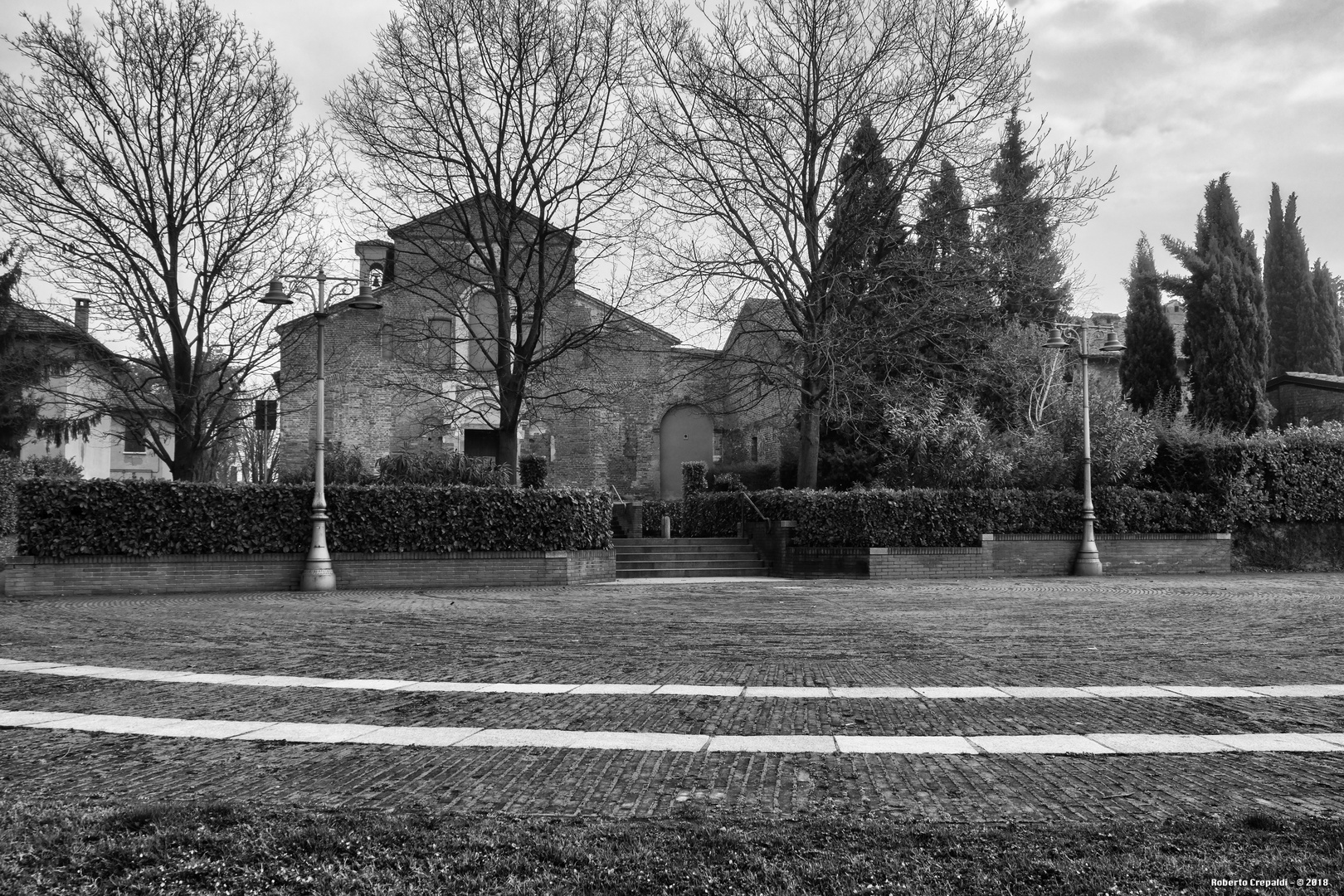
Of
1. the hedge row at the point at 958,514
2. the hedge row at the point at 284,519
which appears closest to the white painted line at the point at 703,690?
the hedge row at the point at 284,519

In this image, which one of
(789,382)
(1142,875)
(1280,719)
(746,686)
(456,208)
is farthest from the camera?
(789,382)

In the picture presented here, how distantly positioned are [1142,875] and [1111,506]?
20656 millimetres

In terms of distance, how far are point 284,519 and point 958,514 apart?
1419cm

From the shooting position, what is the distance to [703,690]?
6695mm

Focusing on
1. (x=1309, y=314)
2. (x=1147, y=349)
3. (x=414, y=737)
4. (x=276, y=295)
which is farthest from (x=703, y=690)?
(x=1309, y=314)

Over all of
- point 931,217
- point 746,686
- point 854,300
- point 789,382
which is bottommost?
point 746,686

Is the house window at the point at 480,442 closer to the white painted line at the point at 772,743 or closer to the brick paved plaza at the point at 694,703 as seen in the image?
the brick paved plaza at the point at 694,703

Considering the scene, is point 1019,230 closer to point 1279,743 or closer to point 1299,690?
point 1299,690

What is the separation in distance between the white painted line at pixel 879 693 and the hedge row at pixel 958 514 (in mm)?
13726

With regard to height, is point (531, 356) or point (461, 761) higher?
point (531, 356)

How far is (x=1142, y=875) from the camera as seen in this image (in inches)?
121

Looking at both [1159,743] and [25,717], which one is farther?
[25,717]

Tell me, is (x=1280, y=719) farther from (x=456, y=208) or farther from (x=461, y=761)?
(x=456, y=208)

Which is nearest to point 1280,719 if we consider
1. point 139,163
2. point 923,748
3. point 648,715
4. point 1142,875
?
point 923,748
